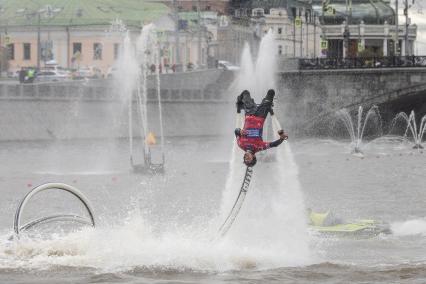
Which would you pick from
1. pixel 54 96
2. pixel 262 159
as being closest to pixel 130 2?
pixel 54 96

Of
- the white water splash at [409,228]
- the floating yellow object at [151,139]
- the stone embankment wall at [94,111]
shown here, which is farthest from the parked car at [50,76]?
the white water splash at [409,228]

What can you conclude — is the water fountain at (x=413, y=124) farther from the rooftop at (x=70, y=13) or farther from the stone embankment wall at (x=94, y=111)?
the rooftop at (x=70, y=13)

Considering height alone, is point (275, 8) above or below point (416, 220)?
above

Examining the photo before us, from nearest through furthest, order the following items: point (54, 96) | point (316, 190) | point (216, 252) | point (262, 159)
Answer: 1. point (216, 252)
2. point (316, 190)
3. point (262, 159)
4. point (54, 96)

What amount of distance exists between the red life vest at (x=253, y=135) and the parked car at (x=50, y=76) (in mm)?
68280

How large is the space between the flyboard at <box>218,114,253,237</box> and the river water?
0.81 ft

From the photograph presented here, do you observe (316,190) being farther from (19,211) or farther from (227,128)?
(227,128)

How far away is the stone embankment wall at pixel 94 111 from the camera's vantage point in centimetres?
7344

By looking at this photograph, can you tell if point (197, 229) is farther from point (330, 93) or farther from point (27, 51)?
point (27, 51)

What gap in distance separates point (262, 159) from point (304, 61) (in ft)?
124

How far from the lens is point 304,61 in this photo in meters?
86.3

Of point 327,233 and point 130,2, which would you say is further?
point 130,2

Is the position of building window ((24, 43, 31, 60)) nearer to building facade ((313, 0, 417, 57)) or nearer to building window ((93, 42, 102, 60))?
building window ((93, 42, 102, 60))

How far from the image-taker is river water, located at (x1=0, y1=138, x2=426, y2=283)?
2106cm
